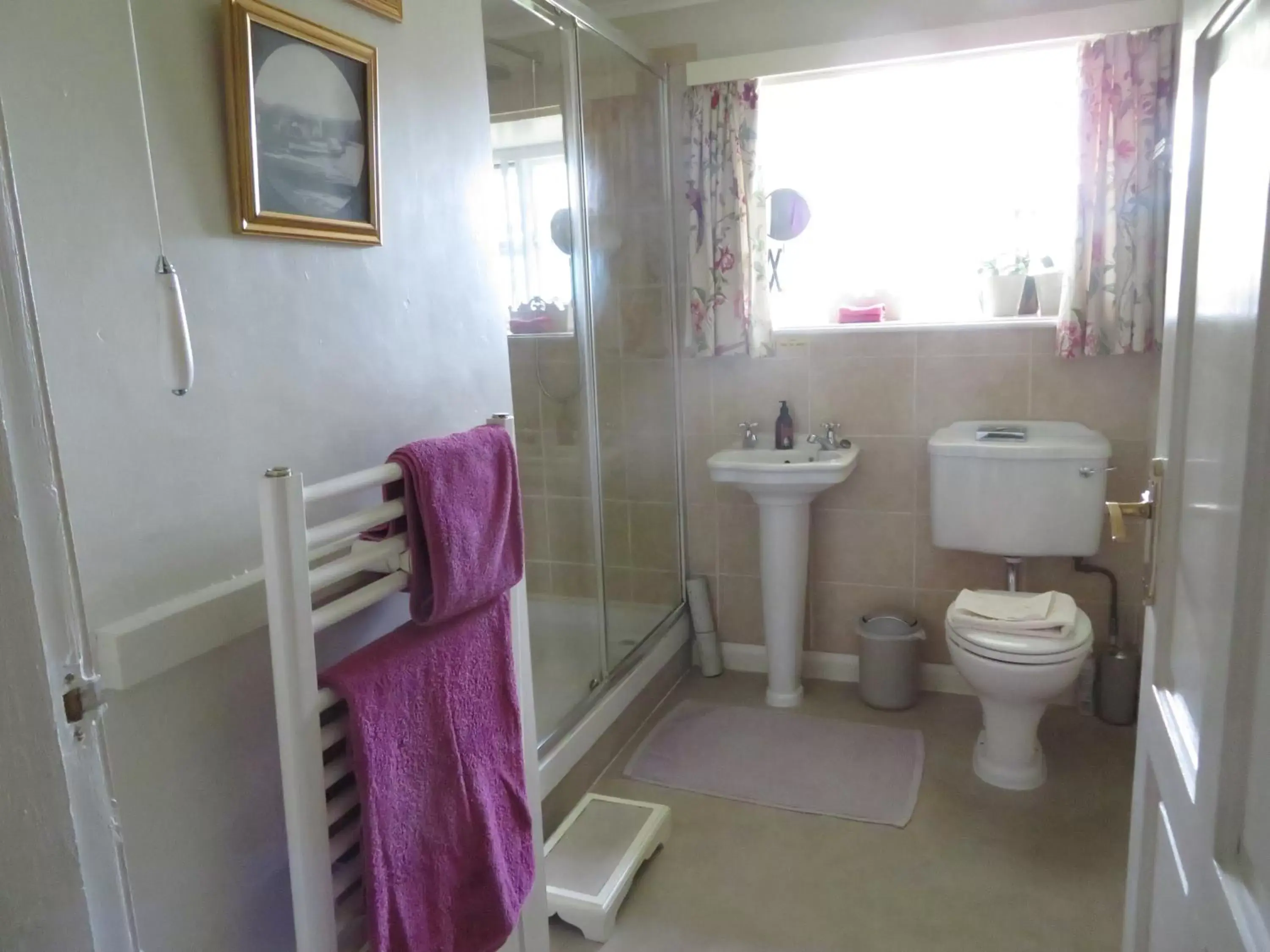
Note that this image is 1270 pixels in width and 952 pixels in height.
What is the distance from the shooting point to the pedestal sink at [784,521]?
8.81ft

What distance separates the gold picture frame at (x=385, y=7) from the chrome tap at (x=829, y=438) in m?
1.87

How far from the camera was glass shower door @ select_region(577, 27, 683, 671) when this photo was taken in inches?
102

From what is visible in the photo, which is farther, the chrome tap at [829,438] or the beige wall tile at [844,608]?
the beige wall tile at [844,608]

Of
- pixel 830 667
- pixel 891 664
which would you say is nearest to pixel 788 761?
pixel 891 664

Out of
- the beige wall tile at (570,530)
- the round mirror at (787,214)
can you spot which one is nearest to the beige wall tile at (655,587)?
the beige wall tile at (570,530)

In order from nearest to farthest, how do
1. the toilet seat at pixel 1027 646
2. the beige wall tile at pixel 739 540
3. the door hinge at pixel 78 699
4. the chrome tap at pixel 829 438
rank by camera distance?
the door hinge at pixel 78 699, the toilet seat at pixel 1027 646, the chrome tap at pixel 829 438, the beige wall tile at pixel 739 540

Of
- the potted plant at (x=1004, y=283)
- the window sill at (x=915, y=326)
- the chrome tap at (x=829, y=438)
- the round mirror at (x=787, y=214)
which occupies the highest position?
the round mirror at (x=787, y=214)

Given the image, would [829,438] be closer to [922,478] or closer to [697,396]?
[922,478]

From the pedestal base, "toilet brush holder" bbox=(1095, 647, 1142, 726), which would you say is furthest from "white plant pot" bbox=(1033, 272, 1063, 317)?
"toilet brush holder" bbox=(1095, 647, 1142, 726)

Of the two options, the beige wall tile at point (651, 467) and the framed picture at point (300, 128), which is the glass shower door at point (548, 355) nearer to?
the beige wall tile at point (651, 467)

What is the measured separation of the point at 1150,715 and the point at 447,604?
931 mm

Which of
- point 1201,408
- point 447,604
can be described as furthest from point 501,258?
point 1201,408

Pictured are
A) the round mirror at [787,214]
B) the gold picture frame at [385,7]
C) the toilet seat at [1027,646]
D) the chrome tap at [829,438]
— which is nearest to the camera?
the gold picture frame at [385,7]

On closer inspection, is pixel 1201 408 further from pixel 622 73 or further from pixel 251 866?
pixel 622 73
